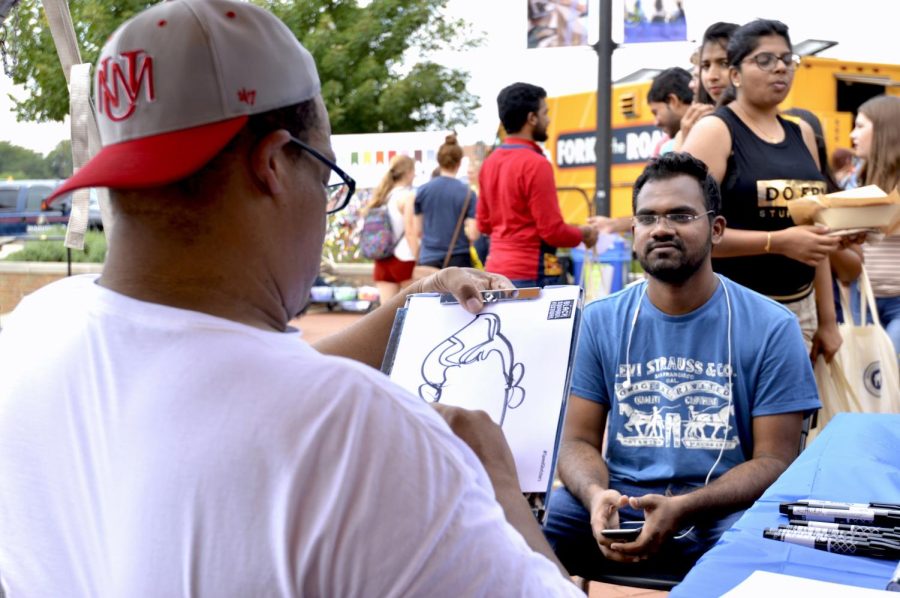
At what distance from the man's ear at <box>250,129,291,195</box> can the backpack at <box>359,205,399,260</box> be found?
7.27m

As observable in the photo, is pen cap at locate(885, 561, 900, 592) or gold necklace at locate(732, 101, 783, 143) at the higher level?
gold necklace at locate(732, 101, 783, 143)

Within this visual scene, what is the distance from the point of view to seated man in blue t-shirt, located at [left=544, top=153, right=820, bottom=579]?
105 inches

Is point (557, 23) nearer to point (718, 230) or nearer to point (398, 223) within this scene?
point (398, 223)

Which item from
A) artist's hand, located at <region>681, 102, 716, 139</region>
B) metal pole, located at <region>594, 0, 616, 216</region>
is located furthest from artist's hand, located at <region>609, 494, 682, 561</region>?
metal pole, located at <region>594, 0, 616, 216</region>

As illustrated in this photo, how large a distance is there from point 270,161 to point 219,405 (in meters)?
0.28

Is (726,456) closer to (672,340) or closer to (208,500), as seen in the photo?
(672,340)

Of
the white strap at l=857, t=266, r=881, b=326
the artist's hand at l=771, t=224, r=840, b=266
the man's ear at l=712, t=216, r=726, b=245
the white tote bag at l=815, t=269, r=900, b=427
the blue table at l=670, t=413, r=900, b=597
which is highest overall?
the man's ear at l=712, t=216, r=726, b=245

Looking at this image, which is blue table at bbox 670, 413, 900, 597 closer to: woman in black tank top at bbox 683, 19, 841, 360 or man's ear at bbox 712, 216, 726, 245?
man's ear at bbox 712, 216, 726, 245

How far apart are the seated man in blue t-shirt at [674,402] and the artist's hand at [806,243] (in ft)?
1.92

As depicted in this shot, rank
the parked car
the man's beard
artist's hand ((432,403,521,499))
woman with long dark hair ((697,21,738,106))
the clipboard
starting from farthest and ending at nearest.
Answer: the parked car → woman with long dark hair ((697,21,738,106)) → the man's beard → the clipboard → artist's hand ((432,403,521,499))

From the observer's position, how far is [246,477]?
3.30 ft

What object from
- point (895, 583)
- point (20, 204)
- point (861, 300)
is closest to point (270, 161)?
point (895, 583)

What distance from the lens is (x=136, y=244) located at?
3.74 ft

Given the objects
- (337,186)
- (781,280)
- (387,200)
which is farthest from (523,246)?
(337,186)
